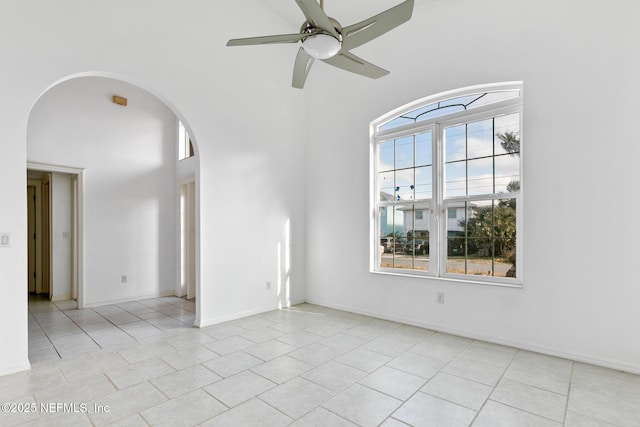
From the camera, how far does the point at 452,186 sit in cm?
388

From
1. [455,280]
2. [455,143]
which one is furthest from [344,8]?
[455,280]

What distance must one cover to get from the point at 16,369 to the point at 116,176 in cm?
332

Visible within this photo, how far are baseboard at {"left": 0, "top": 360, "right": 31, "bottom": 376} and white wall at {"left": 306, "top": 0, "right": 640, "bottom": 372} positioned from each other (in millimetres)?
3598

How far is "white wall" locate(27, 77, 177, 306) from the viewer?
480 centimetres

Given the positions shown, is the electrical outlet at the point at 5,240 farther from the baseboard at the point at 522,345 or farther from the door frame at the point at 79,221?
the baseboard at the point at 522,345

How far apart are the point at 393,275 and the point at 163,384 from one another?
2.77 meters

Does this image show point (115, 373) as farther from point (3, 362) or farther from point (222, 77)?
point (222, 77)

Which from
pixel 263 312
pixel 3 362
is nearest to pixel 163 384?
pixel 3 362

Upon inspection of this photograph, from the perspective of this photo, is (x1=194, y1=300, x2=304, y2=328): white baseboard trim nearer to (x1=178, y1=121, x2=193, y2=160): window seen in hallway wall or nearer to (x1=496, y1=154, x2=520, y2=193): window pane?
(x1=178, y1=121, x2=193, y2=160): window seen in hallway wall

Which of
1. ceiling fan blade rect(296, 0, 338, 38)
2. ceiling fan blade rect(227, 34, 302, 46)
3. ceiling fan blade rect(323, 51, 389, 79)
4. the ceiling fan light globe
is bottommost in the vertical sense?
the ceiling fan light globe

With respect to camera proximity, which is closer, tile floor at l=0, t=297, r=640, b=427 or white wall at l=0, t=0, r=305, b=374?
tile floor at l=0, t=297, r=640, b=427

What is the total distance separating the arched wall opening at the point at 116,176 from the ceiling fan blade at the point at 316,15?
128 inches

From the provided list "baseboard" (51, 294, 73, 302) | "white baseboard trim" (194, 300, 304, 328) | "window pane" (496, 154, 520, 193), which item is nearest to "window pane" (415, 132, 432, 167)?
"window pane" (496, 154, 520, 193)

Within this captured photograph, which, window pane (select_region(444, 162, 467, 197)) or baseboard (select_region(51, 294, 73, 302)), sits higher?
window pane (select_region(444, 162, 467, 197))
